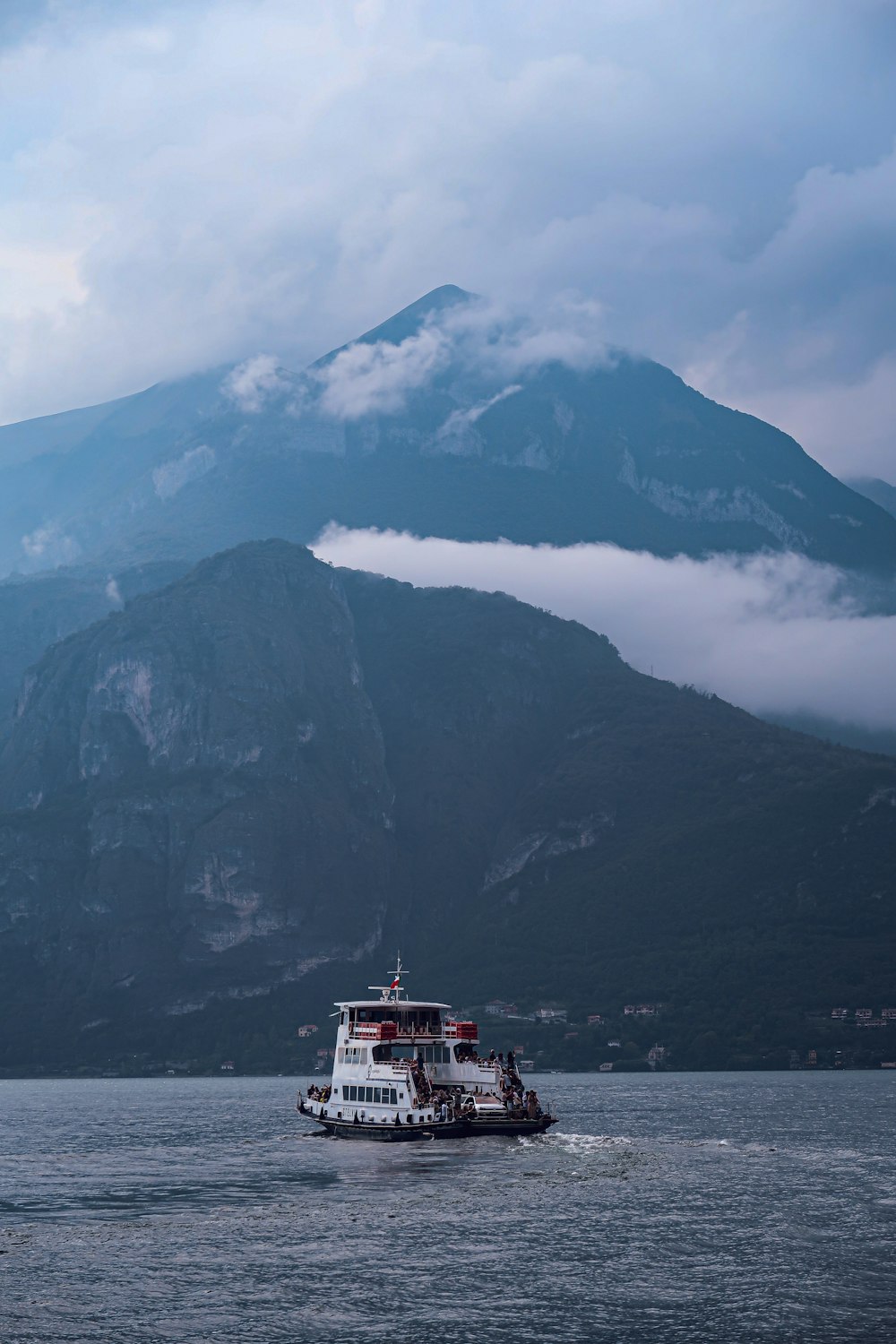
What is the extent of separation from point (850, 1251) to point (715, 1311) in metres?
17.2

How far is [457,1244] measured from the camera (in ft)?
301

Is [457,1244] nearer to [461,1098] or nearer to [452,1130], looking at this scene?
[452,1130]

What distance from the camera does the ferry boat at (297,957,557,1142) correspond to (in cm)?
14862

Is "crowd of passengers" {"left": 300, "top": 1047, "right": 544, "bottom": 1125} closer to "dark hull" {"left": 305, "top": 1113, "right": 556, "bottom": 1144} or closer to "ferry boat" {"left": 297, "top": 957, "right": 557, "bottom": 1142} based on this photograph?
"ferry boat" {"left": 297, "top": 957, "right": 557, "bottom": 1142}

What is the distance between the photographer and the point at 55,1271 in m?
85.6

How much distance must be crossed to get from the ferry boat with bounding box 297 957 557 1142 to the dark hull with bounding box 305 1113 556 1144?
80mm

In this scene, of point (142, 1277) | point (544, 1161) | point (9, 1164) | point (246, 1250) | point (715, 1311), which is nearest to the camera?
point (715, 1311)

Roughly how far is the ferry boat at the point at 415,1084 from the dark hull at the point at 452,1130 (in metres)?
0.08

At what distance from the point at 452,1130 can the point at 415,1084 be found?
573cm

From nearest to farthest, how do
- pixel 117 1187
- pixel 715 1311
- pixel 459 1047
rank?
pixel 715 1311 → pixel 117 1187 → pixel 459 1047

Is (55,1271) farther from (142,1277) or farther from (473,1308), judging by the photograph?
(473,1308)

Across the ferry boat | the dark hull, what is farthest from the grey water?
the ferry boat

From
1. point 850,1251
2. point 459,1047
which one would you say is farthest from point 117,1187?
point 850,1251

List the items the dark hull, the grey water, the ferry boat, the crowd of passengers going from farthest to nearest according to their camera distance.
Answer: the ferry boat
the crowd of passengers
the dark hull
the grey water
